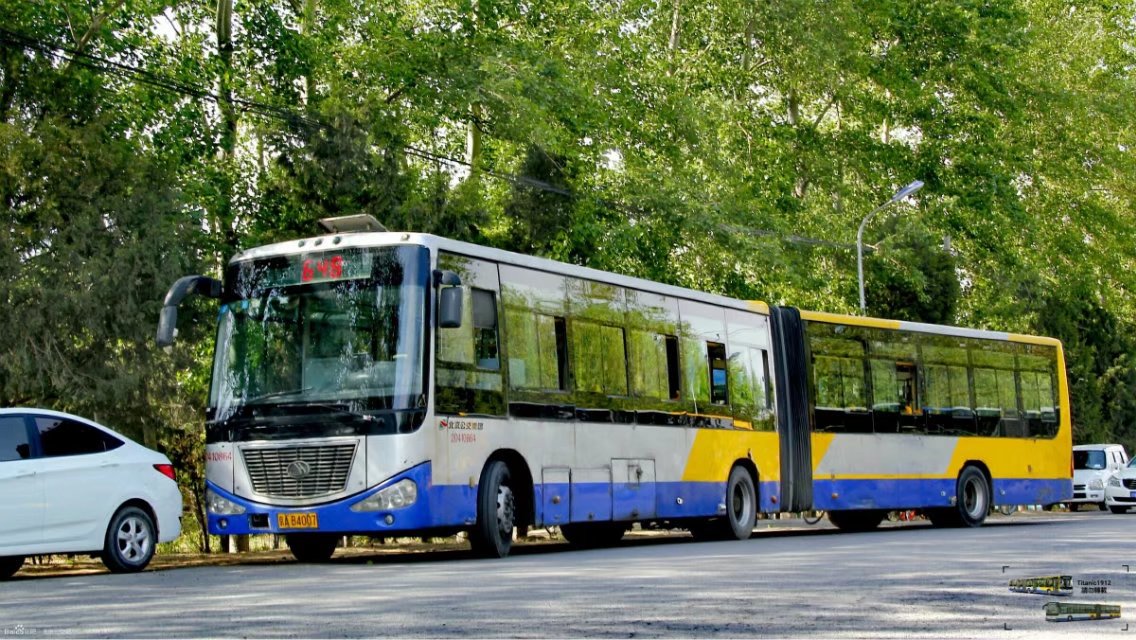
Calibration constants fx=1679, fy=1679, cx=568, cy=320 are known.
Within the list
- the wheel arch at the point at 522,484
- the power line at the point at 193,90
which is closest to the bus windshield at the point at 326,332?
the wheel arch at the point at 522,484

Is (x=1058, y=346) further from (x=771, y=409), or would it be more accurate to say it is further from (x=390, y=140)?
(x=390, y=140)

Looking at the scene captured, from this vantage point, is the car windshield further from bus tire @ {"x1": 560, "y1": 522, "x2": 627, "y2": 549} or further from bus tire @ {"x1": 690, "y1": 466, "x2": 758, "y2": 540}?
bus tire @ {"x1": 560, "y1": 522, "x2": 627, "y2": 549}

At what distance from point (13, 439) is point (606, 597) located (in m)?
7.10

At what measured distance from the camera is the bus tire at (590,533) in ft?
75.5

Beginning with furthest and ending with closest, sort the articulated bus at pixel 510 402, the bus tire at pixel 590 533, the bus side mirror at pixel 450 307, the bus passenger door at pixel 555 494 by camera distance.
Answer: the bus tire at pixel 590 533 < the bus passenger door at pixel 555 494 < the articulated bus at pixel 510 402 < the bus side mirror at pixel 450 307

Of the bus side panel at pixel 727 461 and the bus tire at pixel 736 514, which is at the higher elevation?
the bus side panel at pixel 727 461

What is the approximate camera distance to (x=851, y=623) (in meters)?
9.72

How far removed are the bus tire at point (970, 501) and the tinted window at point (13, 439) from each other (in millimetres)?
16522

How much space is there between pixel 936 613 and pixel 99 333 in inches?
512

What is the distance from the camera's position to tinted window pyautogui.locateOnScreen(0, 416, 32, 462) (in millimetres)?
15812

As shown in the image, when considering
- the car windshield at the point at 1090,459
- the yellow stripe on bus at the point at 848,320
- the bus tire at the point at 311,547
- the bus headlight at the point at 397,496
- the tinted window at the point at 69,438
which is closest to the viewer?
the tinted window at the point at 69,438

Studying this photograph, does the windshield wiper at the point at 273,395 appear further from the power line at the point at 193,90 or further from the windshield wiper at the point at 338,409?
the power line at the point at 193,90

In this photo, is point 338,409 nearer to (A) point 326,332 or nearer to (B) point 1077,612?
(A) point 326,332

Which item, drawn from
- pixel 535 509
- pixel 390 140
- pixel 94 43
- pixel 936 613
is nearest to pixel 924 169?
pixel 390 140
